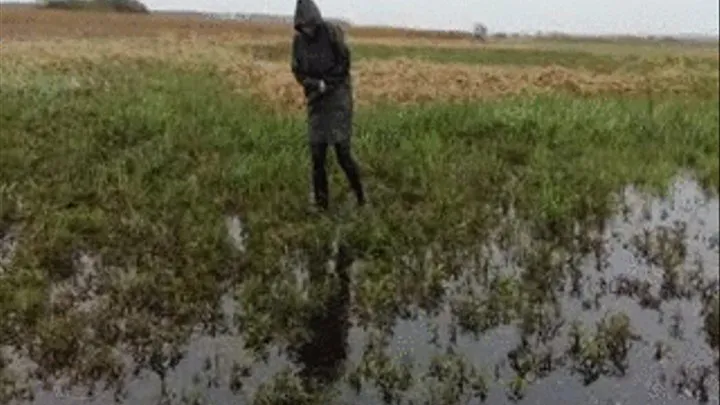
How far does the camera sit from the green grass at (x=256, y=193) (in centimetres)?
701

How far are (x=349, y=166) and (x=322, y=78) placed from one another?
1.01 metres

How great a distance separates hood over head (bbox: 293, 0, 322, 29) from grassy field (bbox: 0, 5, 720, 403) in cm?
199

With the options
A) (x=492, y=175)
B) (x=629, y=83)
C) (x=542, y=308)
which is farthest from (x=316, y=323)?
(x=629, y=83)

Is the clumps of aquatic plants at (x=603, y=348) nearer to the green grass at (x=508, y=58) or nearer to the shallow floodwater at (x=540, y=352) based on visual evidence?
the shallow floodwater at (x=540, y=352)

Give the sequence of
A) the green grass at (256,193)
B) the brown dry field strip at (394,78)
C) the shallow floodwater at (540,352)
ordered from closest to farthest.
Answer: the shallow floodwater at (540,352) < the green grass at (256,193) < the brown dry field strip at (394,78)

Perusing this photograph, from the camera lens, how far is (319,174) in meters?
9.67

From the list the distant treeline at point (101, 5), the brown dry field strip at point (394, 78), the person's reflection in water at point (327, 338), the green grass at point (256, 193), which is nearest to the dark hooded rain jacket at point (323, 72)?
the green grass at point (256, 193)

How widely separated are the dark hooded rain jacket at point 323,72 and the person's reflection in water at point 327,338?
2.00 meters

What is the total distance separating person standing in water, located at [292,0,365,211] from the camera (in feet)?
29.6

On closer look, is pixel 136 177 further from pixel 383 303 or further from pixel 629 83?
pixel 629 83

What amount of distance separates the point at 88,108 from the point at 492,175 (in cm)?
870

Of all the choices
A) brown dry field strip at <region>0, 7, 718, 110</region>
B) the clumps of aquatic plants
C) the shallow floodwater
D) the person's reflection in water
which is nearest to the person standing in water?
the person's reflection in water

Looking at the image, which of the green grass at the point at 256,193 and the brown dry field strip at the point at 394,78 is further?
the brown dry field strip at the point at 394,78

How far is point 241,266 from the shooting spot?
8109mm
